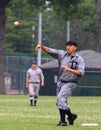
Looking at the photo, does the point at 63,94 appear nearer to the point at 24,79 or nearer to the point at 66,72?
the point at 66,72

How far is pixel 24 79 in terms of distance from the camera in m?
53.1

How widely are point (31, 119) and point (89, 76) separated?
30330mm

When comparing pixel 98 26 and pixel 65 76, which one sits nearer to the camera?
pixel 65 76

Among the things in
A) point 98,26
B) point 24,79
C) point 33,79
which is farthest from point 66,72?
point 98,26

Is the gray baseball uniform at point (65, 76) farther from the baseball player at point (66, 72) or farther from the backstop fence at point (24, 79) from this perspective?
A: the backstop fence at point (24, 79)

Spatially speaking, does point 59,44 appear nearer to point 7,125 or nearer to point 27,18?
point 27,18

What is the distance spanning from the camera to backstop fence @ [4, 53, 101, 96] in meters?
48.2

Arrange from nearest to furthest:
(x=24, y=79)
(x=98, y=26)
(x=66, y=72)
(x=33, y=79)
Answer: (x=66, y=72)
(x=33, y=79)
(x=24, y=79)
(x=98, y=26)

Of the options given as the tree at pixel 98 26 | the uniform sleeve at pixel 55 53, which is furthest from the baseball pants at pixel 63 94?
the tree at pixel 98 26

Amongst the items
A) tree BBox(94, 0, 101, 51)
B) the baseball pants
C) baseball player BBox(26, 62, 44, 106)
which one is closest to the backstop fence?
tree BBox(94, 0, 101, 51)

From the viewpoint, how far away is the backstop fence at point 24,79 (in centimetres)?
4816

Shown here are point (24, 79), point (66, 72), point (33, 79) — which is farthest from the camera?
point (24, 79)

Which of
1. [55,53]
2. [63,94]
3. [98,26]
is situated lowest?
[63,94]

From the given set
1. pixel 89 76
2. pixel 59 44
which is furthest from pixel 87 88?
pixel 59 44
